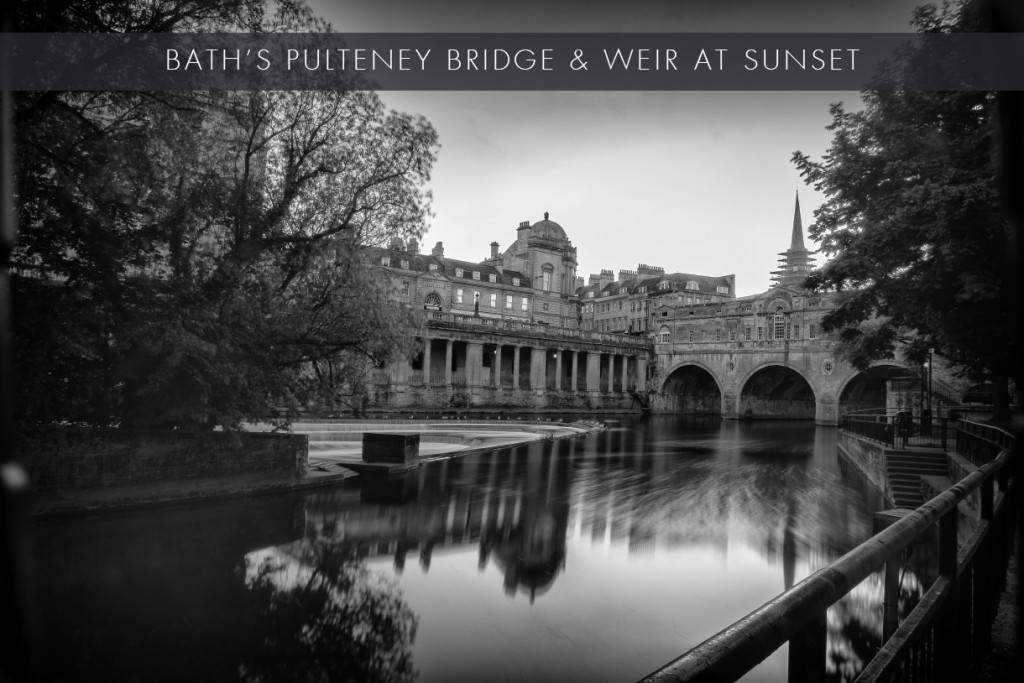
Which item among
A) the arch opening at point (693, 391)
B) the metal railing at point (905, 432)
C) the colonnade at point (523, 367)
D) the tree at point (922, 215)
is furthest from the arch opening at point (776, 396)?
the tree at point (922, 215)

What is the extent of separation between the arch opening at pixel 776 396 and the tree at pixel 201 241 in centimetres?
5475

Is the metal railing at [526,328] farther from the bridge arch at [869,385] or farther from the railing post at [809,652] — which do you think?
the railing post at [809,652]

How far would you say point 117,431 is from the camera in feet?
43.0

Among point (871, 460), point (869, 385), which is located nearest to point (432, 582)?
point (871, 460)

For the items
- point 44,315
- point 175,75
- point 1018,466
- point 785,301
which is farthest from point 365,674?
point 785,301

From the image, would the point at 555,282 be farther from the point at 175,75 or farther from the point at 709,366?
the point at 175,75

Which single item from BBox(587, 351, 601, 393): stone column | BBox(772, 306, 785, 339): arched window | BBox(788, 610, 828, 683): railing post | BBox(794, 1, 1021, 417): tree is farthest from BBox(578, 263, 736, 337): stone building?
BBox(788, 610, 828, 683): railing post

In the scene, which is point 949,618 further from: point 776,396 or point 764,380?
point 776,396

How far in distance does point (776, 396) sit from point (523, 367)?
93.4ft

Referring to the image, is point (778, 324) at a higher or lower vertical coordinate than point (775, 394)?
higher

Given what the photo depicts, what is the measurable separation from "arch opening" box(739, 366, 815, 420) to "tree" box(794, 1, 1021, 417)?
Result: 4559 centimetres

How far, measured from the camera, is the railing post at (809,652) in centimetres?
229

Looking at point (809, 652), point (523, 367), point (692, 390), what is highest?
point (523, 367)

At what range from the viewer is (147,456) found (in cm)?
1348
